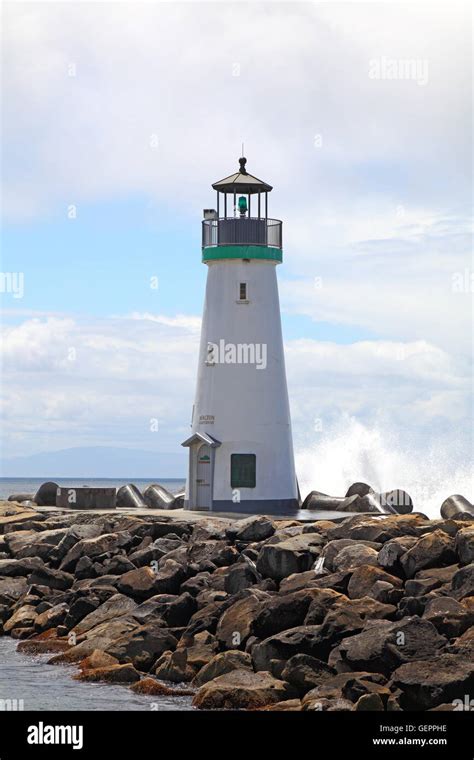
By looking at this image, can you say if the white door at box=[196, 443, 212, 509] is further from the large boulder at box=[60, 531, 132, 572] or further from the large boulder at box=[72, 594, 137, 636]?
the large boulder at box=[72, 594, 137, 636]

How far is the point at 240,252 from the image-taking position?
28.6 m

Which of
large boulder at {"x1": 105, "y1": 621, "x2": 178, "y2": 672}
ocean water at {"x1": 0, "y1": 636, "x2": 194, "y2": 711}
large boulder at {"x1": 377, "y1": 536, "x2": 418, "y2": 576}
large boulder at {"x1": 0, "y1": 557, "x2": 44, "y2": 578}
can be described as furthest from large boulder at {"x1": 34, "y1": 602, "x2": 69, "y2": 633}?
large boulder at {"x1": 377, "y1": 536, "x2": 418, "y2": 576}

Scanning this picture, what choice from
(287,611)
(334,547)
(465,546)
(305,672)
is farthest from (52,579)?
(305,672)

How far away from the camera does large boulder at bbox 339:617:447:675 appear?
1550 centimetres

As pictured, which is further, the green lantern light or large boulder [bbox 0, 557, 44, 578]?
the green lantern light

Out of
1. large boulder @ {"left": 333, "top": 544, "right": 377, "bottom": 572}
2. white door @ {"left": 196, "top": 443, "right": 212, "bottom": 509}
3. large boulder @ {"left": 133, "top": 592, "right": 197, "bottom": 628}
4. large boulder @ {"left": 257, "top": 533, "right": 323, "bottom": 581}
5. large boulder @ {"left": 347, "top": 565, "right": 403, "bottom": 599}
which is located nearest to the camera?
large boulder @ {"left": 347, "top": 565, "right": 403, "bottom": 599}

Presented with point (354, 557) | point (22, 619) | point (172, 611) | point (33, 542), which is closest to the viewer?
point (172, 611)

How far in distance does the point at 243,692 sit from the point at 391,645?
1.75m

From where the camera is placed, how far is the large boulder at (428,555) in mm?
18500

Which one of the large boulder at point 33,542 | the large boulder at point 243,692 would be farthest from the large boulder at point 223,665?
the large boulder at point 33,542

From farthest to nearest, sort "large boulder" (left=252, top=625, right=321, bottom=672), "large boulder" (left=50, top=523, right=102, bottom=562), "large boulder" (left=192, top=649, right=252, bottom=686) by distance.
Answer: "large boulder" (left=50, top=523, right=102, bottom=562) → "large boulder" (left=192, top=649, right=252, bottom=686) → "large boulder" (left=252, top=625, right=321, bottom=672)

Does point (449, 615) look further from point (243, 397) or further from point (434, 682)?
point (243, 397)

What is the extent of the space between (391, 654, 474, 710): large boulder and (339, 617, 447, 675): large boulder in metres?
0.45
